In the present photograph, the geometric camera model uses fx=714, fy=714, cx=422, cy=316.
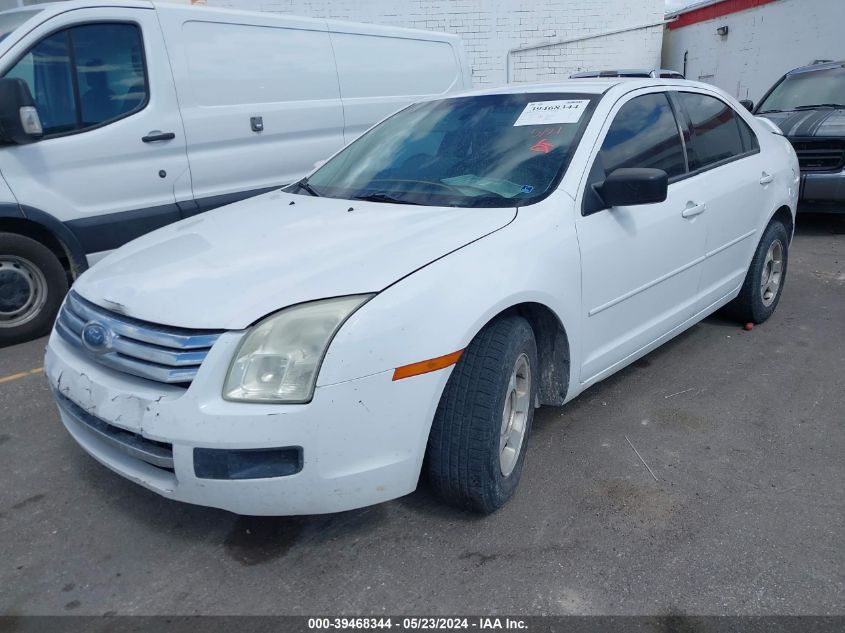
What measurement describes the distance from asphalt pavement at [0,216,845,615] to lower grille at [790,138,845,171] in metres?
5.02

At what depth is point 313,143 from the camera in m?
6.17

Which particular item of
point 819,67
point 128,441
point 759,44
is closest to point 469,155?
point 128,441

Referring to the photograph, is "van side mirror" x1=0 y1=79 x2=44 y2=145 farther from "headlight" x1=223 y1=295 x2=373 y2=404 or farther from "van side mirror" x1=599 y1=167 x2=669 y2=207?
"van side mirror" x1=599 y1=167 x2=669 y2=207

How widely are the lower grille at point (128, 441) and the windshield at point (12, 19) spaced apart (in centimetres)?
334

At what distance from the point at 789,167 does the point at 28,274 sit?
5.16m

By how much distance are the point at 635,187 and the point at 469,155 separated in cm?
78

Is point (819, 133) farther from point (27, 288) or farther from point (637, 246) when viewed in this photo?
point (27, 288)

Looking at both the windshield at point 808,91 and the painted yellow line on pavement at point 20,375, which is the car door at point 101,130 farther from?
the windshield at point 808,91

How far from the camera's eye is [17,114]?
439cm

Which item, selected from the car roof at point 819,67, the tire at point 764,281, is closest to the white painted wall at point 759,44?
the car roof at point 819,67

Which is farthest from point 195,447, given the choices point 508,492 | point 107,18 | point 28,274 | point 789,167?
point 789,167

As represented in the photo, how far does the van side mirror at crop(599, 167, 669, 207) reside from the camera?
9.66 feet

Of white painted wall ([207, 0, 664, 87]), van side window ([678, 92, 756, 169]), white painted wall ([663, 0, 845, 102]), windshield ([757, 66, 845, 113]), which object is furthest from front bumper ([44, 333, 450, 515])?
white painted wall ([207, 0, 664, 87])

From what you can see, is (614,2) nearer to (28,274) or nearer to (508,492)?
(28,274)
